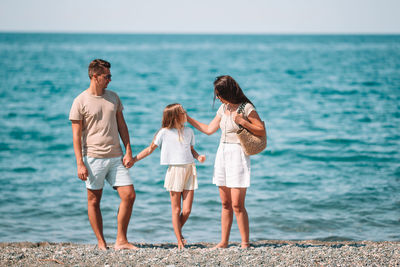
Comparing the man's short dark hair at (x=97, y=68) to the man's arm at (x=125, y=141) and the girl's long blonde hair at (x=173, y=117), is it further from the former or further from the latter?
the girl's long blonde hair at (x=173, y=117)

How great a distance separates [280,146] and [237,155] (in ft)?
32.9

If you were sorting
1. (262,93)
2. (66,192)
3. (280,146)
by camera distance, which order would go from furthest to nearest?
(262,93)
(280,146)
(66,192)

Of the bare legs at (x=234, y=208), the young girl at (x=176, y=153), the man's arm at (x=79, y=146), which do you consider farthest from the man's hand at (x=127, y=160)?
the bare legs at (x=234, y=208)

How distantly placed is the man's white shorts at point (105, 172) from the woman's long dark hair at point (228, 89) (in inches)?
54.2

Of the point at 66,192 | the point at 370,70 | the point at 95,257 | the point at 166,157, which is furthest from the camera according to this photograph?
the point at 370,70

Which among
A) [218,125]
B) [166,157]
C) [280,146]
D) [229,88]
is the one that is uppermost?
[229,88]

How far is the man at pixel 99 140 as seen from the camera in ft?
16.9

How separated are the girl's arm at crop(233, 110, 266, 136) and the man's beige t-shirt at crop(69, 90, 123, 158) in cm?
138

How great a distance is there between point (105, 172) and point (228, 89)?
5.49ft

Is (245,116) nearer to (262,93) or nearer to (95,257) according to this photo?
(95,257)

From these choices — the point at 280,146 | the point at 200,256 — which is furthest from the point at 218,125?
the point at 280,146

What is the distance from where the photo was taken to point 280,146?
15070 mm

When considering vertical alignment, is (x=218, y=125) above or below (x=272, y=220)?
above

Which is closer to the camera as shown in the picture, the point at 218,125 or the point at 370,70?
the point at 218,125
